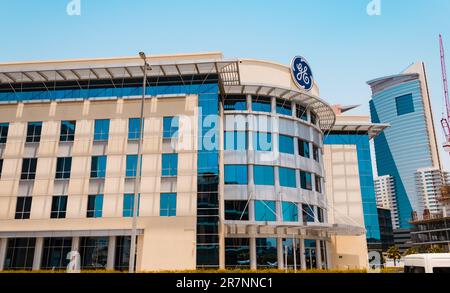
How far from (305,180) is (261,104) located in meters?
11.6

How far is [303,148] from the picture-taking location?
4712 cm

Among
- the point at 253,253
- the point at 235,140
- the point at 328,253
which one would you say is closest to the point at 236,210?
the point at 253,253

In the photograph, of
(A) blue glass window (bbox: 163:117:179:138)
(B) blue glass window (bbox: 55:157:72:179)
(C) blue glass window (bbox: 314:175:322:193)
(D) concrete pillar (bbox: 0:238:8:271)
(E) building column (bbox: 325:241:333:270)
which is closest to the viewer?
(D) concrete pillar (bbox: 0:238:8:271)

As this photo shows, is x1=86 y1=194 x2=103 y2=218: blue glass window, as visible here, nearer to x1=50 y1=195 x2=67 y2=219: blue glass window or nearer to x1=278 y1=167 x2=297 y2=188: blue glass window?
x1=50 y1=195 x2=67 y2=219: blue glass window

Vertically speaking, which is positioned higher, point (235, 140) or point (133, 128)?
point (235, 140)

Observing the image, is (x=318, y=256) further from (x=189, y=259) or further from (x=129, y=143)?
(x=129, y=143)

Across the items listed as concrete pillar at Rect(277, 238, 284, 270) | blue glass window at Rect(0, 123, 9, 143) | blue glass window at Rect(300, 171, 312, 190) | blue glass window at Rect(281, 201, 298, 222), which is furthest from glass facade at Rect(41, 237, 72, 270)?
blue glass window at Rect(300, 171, 312, 190)

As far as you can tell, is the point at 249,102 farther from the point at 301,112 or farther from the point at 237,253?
the point at 237,253

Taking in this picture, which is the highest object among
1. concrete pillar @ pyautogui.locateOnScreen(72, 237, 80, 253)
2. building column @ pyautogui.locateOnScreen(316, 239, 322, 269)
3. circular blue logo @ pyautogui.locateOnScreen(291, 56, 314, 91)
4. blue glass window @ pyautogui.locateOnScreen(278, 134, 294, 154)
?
circular blue logo @ pyautogui.locateOnScreen(291, 56, 314, 91)

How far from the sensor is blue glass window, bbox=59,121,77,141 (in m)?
39.5

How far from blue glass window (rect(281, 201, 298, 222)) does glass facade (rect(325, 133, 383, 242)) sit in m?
19.4

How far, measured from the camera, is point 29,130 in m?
40.3

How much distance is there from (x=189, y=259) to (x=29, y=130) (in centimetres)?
2375
